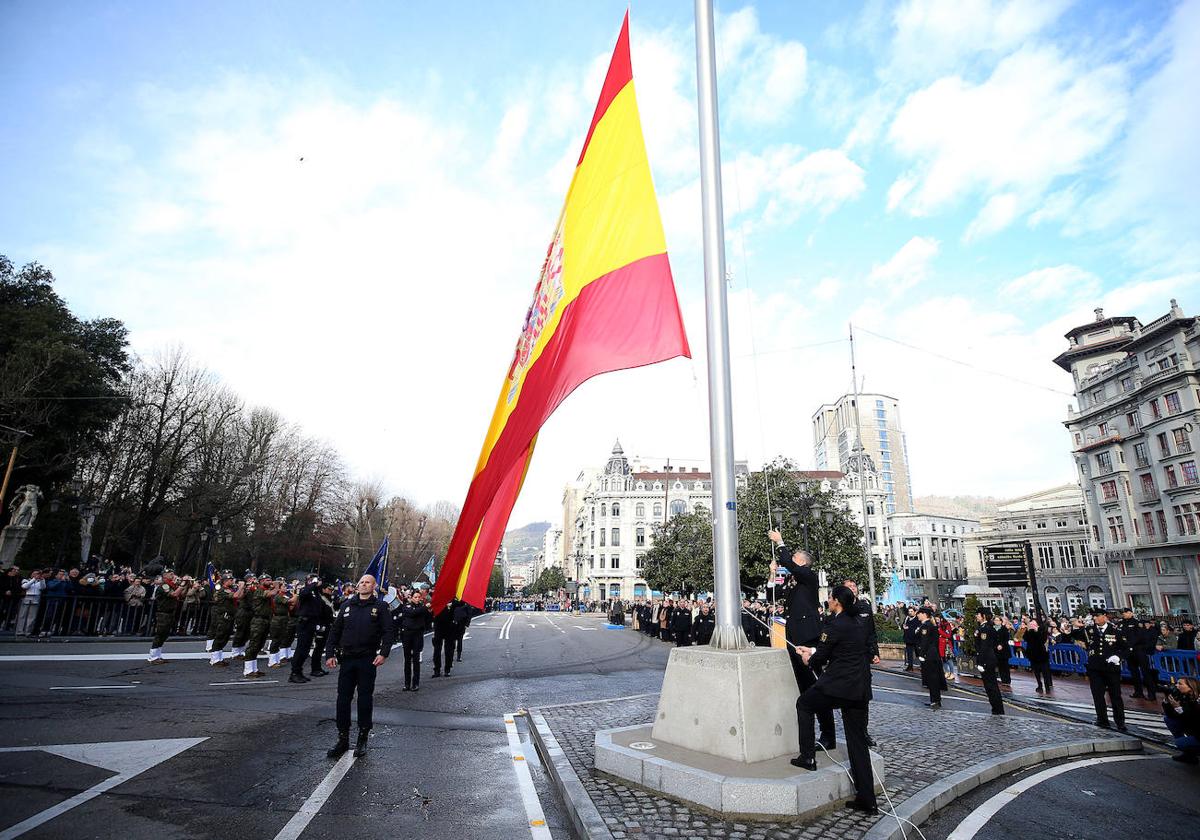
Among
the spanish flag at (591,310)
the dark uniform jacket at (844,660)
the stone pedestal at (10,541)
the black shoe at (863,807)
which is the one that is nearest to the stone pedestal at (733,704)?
the dark uniform jacket at (844,660)

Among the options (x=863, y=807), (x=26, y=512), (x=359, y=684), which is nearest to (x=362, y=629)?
(x=359, y=684)

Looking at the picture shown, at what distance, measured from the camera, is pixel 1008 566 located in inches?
915

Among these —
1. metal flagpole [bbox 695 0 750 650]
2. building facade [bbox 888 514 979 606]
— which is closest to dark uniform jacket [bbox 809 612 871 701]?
metal flagpole [bbox 695 0 750 650]

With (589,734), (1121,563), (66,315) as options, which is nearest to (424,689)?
(589,734)

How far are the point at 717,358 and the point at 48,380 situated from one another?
32.6 metres

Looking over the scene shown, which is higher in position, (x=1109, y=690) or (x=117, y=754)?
(x=1109, y=690)

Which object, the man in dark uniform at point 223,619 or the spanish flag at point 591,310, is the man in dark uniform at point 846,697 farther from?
the man in dark uniform at point 223,619

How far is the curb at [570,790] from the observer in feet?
14.8

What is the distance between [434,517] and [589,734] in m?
95.6

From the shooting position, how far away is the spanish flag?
21.0ft

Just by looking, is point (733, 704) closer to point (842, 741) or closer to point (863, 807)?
point (863, 807)

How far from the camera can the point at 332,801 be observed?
5328 millimetres

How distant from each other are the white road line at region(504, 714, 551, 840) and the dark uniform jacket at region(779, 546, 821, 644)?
3413mm

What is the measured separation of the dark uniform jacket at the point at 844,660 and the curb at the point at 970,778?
0.94 m
